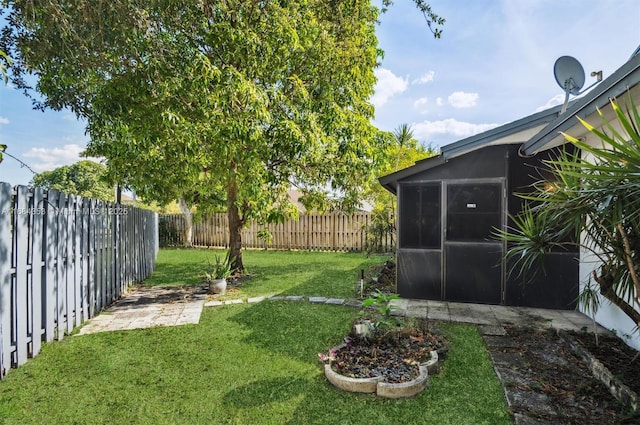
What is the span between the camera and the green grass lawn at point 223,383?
253 cm

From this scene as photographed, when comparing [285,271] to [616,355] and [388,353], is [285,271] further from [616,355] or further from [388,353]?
[616,355]

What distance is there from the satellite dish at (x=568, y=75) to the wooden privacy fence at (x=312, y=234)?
24.1ft

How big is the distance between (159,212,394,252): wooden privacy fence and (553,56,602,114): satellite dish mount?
7.36 metres

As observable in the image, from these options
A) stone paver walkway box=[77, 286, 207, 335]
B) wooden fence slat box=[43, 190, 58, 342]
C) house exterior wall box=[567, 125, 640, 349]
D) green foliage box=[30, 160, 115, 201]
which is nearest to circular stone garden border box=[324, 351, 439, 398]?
house exterior wall box=[567, 125, 640, 349]

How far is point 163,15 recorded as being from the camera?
16.6ft

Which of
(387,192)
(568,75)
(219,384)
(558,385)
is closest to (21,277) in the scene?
(219,384)

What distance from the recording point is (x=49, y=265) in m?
3.77

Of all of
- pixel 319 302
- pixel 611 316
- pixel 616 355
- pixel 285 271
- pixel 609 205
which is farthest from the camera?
pixel 285 271

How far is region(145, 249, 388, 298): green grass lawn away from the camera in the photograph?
6727mm

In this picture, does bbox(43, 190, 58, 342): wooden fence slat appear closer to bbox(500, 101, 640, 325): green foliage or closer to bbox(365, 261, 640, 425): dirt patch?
bbox(365, 261, 640, 425): dirt patch

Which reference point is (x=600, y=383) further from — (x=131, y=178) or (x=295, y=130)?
(x=131, y=178)

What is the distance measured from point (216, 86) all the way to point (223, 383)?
13.8 ft

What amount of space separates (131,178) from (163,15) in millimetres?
3630

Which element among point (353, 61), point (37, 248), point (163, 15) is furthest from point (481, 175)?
point (37, 248)
